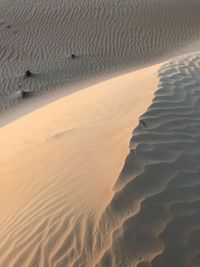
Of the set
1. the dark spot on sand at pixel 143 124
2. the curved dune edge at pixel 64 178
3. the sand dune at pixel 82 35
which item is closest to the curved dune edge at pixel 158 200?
the dark spot on sand at pixel 143 124

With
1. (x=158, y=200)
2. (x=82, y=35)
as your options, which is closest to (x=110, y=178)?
(x=158, y=200)

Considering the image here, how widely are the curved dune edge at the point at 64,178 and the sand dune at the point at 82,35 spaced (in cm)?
635

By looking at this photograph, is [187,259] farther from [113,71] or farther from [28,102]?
[113,71]

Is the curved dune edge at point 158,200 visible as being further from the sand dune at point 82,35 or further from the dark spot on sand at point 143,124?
the sand dune at point 82,35

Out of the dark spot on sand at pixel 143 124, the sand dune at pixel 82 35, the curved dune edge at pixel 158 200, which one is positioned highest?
the sand dune at pixel 82 35

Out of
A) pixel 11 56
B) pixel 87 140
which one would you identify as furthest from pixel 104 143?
pixel 11 56

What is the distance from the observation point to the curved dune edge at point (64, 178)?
370 centimetres

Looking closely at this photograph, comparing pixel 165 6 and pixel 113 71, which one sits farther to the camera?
pixel 165 6

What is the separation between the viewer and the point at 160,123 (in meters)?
4.99

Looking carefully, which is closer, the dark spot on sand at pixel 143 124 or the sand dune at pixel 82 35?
the dark spot on sand at pixel 143 124

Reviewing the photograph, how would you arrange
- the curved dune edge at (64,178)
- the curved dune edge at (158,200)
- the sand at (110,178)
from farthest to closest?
the curved dune edge at (64,178), the sand at (110,178), the curved dune edge at (158,200)

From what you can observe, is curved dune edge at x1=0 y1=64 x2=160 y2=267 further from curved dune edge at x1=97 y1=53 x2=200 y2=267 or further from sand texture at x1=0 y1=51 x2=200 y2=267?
curved dune edge at x1=97 y1=53 x2=200 y2=267

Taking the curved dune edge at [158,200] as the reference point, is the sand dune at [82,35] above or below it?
above

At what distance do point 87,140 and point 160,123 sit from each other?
0.87 metres
